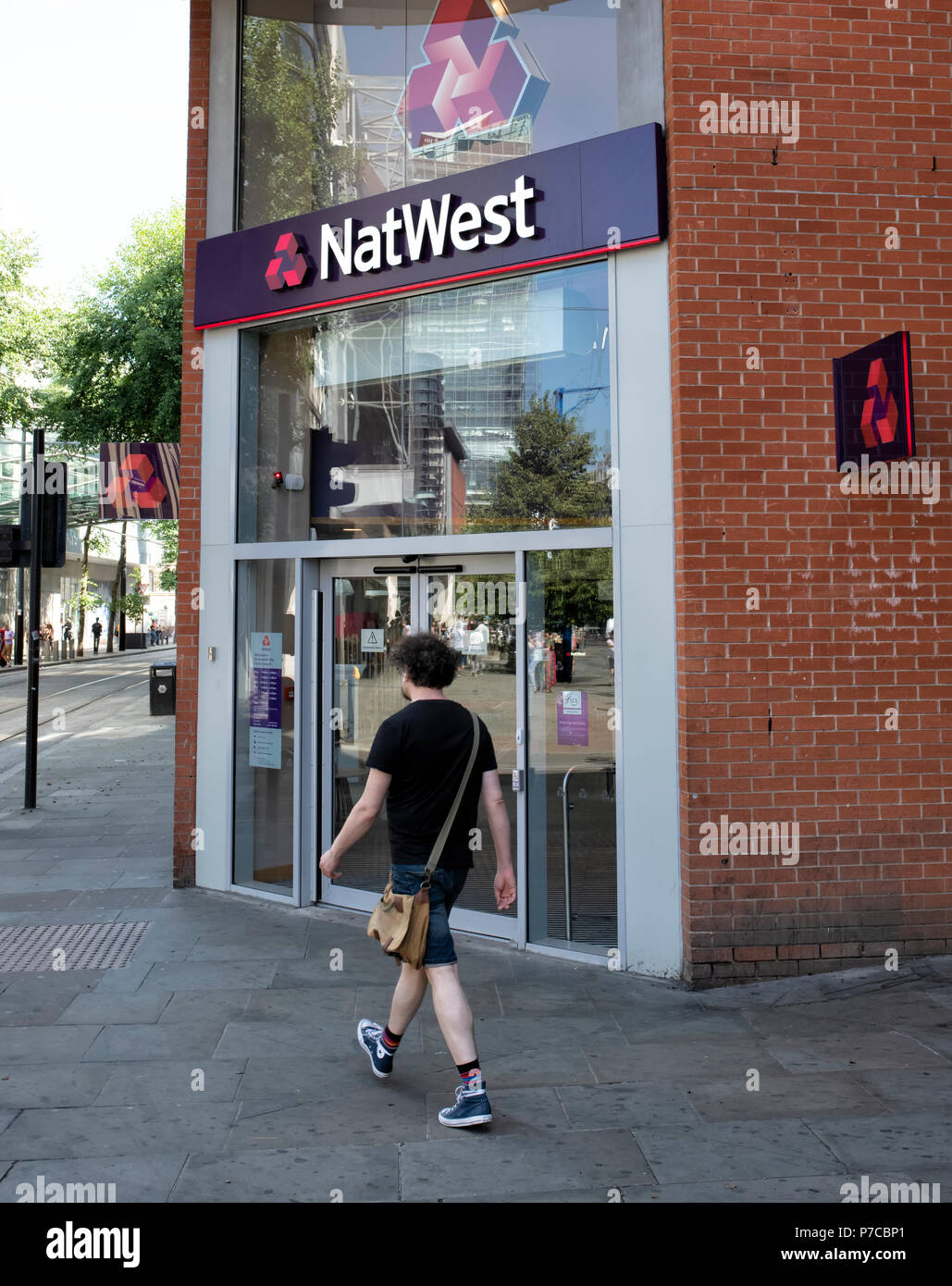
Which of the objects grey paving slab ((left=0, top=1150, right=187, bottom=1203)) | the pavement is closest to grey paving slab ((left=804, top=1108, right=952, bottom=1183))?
the pavement

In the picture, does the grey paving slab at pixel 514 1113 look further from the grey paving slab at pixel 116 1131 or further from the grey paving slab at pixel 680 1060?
the grey paving slab at pixel 116 1131

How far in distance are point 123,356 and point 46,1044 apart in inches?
1007

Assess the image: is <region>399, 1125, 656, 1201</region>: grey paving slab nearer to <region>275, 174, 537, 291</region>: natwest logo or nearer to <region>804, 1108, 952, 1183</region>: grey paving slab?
<region>804, 1108, 952, 1183</region>: grey paving slab

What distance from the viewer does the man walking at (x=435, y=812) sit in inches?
165

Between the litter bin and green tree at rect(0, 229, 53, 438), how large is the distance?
783 inches

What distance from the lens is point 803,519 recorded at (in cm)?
609

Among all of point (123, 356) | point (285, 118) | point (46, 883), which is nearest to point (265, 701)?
point (46, 883)

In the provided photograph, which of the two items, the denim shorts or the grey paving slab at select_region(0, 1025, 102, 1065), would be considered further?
the grey paving slab at select_region(0, 1025, 102, 1065)

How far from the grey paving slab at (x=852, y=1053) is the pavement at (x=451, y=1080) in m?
0.02

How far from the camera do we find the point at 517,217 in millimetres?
6688

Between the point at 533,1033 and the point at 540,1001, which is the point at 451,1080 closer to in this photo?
the point at 533,1033

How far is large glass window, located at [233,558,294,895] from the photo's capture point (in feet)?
26.4
